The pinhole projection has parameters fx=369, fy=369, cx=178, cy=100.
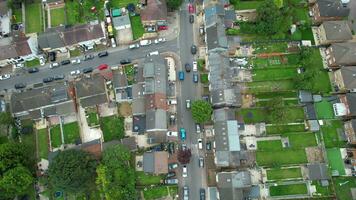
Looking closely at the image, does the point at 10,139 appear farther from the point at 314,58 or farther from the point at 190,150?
the point at 314,58

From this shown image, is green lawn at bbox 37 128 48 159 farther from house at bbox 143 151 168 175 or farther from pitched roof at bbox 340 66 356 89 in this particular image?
pitched roof at bbox 340 66 356 89

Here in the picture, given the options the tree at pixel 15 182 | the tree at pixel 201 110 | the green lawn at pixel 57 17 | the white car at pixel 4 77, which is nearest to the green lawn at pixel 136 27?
the green lawn at pixel 57 17

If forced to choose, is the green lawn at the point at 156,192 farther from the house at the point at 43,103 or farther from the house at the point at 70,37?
the house at the point at 70,37

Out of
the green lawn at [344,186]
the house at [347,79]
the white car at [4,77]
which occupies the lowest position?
the green lawn at [344,186]

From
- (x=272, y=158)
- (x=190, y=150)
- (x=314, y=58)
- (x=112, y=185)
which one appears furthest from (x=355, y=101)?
(x=112, y=185)

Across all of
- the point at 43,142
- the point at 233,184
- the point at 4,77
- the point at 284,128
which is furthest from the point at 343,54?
the point at 4,77
